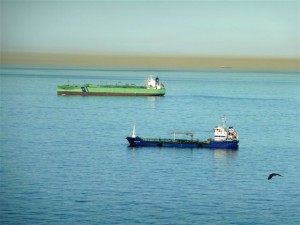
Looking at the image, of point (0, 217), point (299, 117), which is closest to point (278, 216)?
point (0, 217)

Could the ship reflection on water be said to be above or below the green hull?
below

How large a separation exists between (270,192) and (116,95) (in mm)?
100845

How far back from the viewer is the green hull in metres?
145

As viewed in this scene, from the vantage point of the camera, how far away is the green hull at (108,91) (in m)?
145

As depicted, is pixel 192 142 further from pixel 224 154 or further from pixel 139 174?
pixel 139 174

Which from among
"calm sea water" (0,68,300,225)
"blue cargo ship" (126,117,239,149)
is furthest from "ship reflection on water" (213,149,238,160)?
"blue cargo ship" (126,117,239,149)

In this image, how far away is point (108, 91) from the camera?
146375 mm

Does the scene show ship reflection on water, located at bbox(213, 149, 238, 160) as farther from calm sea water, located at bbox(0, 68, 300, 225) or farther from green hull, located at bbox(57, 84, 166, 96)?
green hull, located at bbox(57, 84, 166, 96)

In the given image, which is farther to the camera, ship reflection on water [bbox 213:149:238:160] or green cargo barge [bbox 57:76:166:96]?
green cargo barge [bbox 57:76:166:96]

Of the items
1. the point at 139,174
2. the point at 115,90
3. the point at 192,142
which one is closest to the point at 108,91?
the point at 115,90

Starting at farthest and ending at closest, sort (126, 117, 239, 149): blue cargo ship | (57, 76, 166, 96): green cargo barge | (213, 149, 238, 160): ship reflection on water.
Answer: (57, 76, 166, 96): green cargo barge → (126, 117, 239, 149): blue cargo ship → (213, 149, 238, 160): ship reflection on water

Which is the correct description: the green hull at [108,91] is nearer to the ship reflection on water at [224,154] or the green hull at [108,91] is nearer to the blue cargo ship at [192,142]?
the blue cargo ship at [192,142]

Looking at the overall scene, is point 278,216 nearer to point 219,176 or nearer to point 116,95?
point 219,176

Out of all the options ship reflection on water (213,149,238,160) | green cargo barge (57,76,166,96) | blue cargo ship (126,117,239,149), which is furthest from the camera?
green cargo barge (57,76,166,96)
